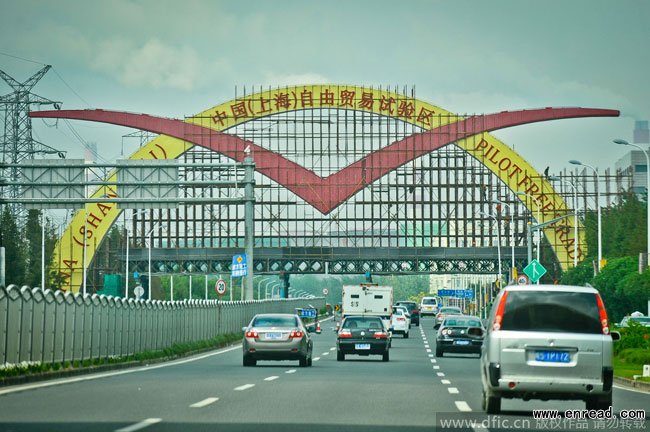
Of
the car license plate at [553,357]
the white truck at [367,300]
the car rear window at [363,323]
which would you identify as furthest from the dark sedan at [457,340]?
the car license plate at [553,357]

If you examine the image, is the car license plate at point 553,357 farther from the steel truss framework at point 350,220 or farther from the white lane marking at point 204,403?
the steel truss framework at point 350,220

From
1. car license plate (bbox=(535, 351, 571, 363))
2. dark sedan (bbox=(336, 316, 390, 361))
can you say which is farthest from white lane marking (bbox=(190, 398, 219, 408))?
dark sedan (bbox=(336, 316, 390, 361))

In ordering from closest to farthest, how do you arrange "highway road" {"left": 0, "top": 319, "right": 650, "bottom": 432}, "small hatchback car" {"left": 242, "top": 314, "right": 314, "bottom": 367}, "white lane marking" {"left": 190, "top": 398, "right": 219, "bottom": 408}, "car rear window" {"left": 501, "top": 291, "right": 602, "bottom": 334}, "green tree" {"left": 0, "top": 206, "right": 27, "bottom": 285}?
"highway road" {"left": 0, "top": 319, "right": 650, "bottom": 432} < "car rear window" {"left": 501, "top": 291, "right": 602, "bottom": 334} < "white lane marking" {"left": 190, "top": 398, "right": 219, "bottom": 408} < "small hatchback car" {"left": 242, "top": 314, "right": 314, "bottom": 367} < "green tree" {"left": 0, "top": 206, "right": 27, "bottom": 285}

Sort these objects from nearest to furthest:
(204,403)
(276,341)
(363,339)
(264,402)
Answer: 1. (204,403)
2. (264,402)
3. (276,341)
4. (363,339)

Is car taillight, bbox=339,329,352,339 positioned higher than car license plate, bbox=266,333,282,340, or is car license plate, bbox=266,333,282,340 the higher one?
car license plate, bbox=266,333,282,340

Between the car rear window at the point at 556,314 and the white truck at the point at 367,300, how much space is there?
49.7 meters

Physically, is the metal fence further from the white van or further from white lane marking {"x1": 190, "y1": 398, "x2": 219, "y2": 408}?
the white van

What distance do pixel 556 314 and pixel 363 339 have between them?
22199mm

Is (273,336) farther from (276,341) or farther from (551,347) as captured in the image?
(551,347)

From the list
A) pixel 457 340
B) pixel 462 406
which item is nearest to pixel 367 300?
pixel 457 340

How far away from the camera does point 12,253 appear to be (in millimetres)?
113250

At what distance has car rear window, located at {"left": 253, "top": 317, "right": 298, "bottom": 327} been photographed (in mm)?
34500

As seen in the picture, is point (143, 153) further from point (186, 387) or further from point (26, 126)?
point (186, 387)

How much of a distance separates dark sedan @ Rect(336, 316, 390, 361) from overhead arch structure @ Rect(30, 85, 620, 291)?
207 ft
